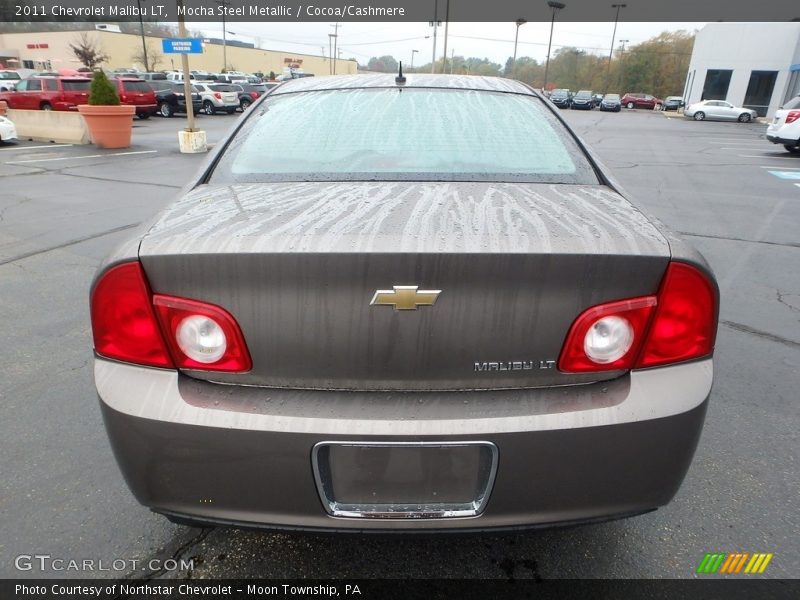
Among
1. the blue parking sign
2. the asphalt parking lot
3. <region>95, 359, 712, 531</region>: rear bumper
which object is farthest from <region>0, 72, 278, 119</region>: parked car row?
<region>95, 359, 712, 531</region>: rear bumper

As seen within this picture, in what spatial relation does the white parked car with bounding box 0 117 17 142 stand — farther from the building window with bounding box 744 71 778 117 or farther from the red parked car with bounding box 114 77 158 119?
the building window with bounding box 744 71 778 117

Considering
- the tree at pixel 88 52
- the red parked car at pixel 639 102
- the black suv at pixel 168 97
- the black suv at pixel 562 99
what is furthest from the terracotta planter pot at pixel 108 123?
the red parked car at pixel 639 102

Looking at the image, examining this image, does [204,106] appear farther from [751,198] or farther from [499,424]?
[499,424]

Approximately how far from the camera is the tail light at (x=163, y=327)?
1416 millimetres

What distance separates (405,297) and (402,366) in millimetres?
190

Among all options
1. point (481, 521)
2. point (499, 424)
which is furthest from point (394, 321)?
point (481, 521)

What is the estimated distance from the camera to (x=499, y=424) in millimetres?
1362

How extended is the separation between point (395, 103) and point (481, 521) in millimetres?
1765

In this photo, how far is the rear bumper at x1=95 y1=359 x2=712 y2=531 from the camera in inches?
53.8

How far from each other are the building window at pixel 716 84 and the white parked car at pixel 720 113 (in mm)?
7765

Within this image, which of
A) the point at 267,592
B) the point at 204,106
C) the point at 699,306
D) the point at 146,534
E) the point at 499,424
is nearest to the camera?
the point at 499,424

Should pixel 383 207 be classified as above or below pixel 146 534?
above

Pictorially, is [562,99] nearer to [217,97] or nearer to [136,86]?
[217,97]

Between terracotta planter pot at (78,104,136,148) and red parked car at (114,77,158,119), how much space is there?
10.3 m
